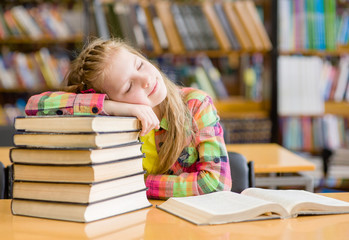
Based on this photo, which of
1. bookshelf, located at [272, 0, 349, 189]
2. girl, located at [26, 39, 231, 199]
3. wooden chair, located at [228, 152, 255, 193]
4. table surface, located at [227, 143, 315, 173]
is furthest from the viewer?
bookshelf, located at [272, 0, 349, 189]

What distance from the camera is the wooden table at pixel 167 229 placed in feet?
2.56

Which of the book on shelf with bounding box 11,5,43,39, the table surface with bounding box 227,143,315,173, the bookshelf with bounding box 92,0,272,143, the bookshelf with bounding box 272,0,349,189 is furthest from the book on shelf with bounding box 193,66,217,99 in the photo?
the book on shelf with bounding box 11,5,43,39

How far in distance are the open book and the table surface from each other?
0.76 meters

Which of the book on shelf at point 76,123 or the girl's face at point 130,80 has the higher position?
the girl's face at point 130,80

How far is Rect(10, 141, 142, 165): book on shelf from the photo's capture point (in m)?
0.84

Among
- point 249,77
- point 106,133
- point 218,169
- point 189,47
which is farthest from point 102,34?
point 106,133

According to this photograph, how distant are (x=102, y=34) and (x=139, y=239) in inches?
99.8

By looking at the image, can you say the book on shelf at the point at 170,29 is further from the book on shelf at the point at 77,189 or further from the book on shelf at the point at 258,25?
the book on shelf at the point at 77,189

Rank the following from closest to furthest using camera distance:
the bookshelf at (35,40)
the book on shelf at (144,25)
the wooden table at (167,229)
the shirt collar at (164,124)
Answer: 1. the wooden table at (167,229)
2. the shirt collar at (164,124)
3. the book on shelf at (144,25)
4. the bookshelf at (35,40)

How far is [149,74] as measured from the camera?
45.8 inches

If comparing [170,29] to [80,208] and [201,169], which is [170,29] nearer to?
[201,169]

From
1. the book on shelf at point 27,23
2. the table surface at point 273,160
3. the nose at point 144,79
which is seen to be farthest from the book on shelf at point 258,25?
the nose at point 144,79

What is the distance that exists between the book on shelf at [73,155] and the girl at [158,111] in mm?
115

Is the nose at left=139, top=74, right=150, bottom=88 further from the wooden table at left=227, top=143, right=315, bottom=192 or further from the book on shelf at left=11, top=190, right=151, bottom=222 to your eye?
the wooden table at left=227, top=143, right=315, bottom=192
